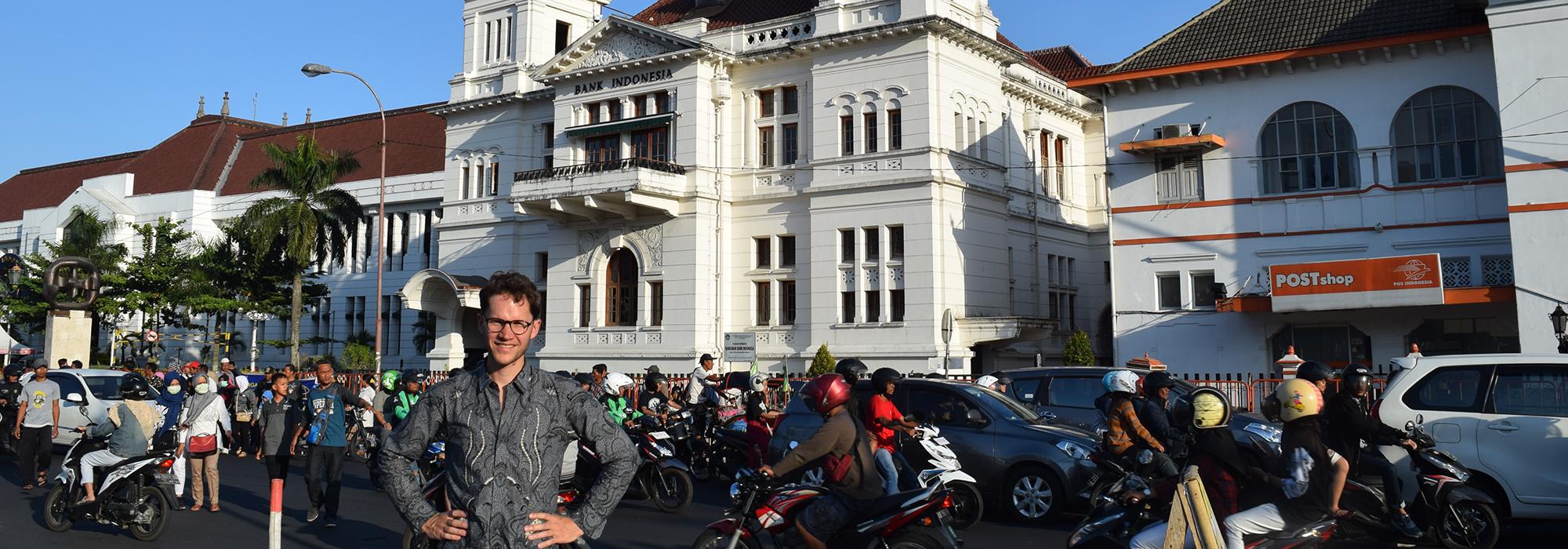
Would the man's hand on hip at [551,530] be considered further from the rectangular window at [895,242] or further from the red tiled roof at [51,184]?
the red tiled roof at [51,184]

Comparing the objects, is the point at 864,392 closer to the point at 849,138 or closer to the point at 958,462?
the point at 958,462

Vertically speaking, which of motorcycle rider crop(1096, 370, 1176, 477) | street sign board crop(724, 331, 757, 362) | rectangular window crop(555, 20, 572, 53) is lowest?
motorcycle rider crop(1096, 370, 1176, 477)

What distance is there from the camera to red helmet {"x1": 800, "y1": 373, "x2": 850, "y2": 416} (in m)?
7.23

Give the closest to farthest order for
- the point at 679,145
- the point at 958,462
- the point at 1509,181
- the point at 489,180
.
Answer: the point at 958,462 → the point at 1509,181 → the point at 679,145 → the point at 489,180

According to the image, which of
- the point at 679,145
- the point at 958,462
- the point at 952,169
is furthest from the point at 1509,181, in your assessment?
the point at 679,145

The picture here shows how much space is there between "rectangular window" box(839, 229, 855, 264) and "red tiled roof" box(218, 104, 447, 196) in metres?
26.1

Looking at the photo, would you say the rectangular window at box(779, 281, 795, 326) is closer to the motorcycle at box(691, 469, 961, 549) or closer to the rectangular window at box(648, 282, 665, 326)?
the rectangular window at box(648, 282, 665, 326)

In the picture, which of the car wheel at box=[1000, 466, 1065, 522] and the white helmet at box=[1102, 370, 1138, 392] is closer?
the white helmet at box=[1102, 370, 1138, 392]

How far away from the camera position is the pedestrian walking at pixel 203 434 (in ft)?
42.0

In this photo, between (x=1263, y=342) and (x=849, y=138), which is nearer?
(x=1263, y=342)

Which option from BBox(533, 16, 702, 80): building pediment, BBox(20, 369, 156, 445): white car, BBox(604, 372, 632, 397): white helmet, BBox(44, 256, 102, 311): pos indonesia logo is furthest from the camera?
BBox(533, 16, 702, 80): building pediment

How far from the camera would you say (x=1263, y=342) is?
2675 cm

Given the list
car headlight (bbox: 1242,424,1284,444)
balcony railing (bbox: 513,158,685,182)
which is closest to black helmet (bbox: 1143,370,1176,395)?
car headlight (bbox: 1242,424,1284,444)

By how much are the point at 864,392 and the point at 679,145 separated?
76.7ft
